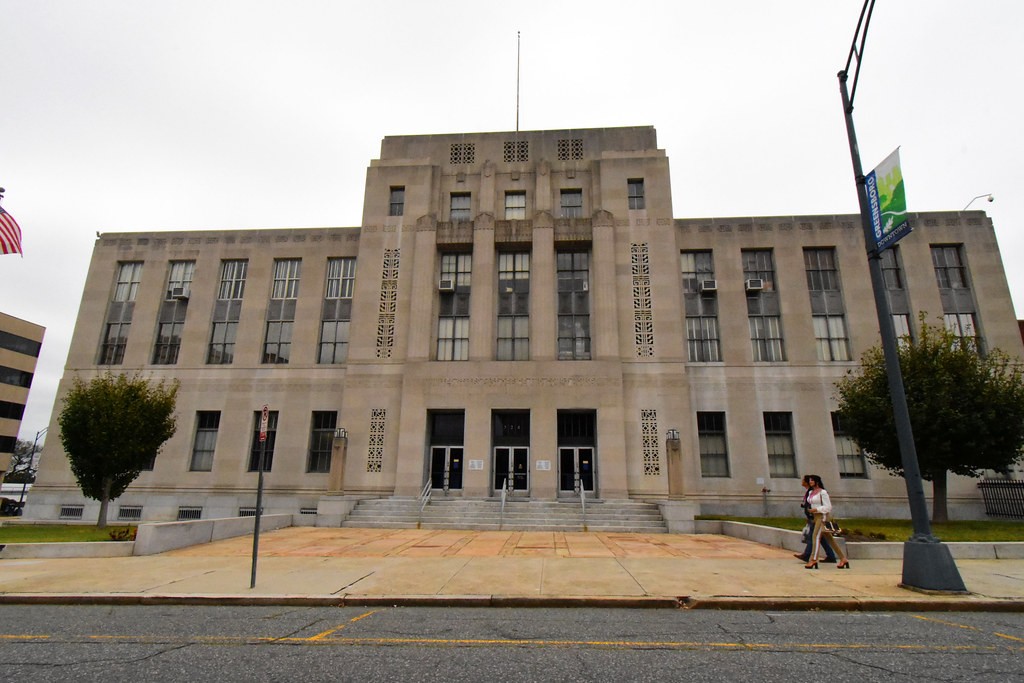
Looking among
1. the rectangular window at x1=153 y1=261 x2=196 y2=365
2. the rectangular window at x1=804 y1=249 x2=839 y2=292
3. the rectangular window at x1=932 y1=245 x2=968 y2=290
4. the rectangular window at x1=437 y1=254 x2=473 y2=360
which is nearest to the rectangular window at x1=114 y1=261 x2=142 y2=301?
the rectangular window at x1=153 y1=261 x2=196 y2=365

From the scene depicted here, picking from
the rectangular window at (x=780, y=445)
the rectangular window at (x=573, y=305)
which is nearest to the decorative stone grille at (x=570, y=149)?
the rectangular window at (x=573, y=305)

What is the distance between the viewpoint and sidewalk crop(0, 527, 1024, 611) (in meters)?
8.27

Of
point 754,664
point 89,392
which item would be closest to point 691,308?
point 754,664

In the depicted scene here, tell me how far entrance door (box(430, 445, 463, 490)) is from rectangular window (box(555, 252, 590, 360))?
7871 millimetres

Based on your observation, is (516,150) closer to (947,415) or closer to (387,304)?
(387,304)

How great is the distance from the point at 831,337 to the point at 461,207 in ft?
76.3

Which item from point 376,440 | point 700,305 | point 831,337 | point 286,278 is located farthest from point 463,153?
point 831,337

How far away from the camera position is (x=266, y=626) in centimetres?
689

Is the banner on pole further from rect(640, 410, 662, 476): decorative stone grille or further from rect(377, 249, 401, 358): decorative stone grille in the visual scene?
rect(377, 249, 401, 358): decorative stone grille

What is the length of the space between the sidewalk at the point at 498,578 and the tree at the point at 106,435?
9839 mm

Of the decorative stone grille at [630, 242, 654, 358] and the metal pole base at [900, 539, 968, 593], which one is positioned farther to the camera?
the decorative stone grille at [630, 242, 654, 358]

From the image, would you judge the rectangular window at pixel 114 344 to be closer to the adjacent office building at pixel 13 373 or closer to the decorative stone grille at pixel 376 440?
the decorative stone grille at pixel 376 440

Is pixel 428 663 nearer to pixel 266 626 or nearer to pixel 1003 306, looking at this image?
pixel 266 626

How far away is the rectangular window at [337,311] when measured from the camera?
3102 cm
